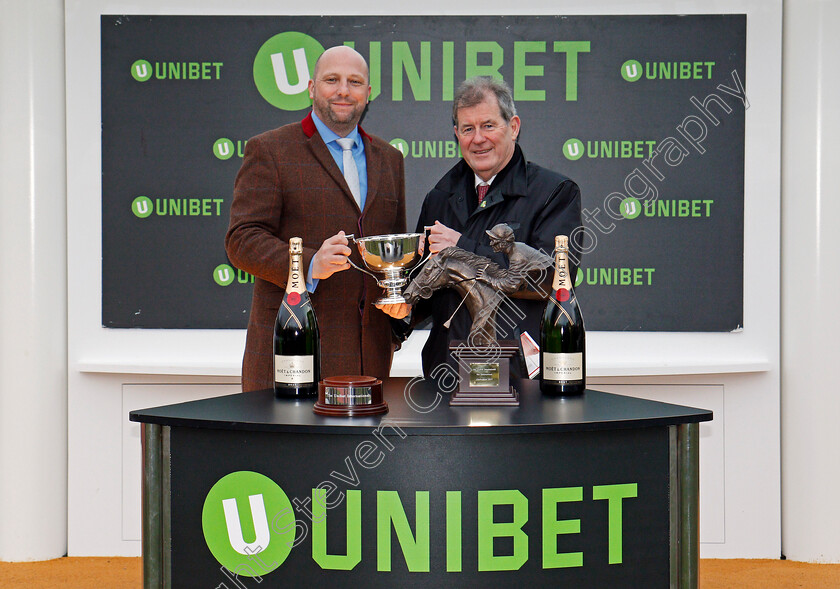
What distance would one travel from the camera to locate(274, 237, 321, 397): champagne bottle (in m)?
1.80

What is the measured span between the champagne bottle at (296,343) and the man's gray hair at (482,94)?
2.33ft

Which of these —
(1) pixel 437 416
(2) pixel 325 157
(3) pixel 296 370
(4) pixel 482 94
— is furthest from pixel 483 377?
(2) pixel 325 157

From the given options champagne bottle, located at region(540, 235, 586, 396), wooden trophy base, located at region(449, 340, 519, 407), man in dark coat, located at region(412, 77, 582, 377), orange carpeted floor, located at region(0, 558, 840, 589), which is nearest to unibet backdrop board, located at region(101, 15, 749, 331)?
orange carpeted floor, located at region(0, 558, 840, 589)

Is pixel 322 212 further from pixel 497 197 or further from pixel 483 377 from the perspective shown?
pixel 483 377

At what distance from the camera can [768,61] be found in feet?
11.0

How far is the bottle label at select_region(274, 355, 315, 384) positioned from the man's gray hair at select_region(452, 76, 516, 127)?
0.87m

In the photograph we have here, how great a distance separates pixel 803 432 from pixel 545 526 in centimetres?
236

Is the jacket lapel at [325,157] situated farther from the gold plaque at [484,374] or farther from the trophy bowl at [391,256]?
the gold plaque at [484,374]

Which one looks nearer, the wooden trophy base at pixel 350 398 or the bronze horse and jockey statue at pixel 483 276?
the wooden trophy base at pixel 350 398

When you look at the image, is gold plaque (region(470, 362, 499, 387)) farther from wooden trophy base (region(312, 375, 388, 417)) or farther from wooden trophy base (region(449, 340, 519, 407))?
wooden trophy base (region(312, 375, 388, 417))

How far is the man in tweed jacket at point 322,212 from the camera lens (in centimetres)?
235

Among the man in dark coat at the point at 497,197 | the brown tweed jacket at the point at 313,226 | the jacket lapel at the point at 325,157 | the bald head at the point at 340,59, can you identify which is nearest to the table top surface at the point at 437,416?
the man in dark coat at the point at 497,197

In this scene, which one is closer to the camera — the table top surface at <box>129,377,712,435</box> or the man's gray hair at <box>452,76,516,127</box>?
the table top surface at <box>129,377,712,435</box>

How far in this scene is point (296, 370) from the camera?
1.81m
